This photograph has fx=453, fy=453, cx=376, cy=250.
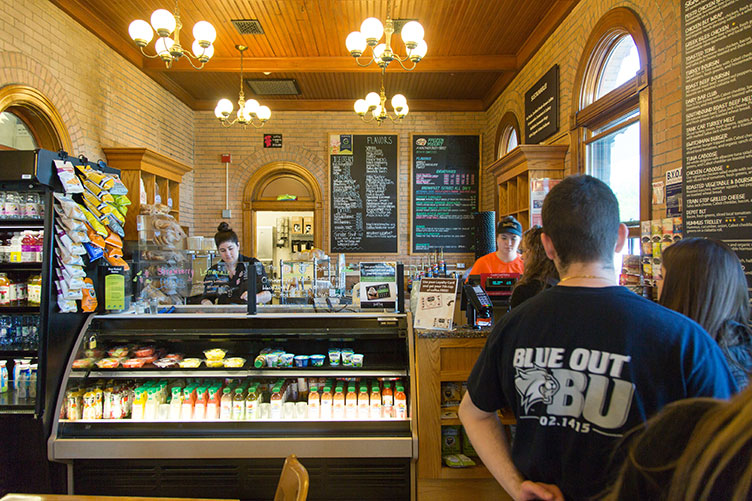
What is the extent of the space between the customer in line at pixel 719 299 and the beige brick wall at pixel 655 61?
5.50 feet

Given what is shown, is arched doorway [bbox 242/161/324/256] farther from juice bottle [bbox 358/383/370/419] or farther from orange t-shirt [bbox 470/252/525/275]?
juice bottle [bbox 358/383/370/419]

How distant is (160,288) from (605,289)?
14.7 ft

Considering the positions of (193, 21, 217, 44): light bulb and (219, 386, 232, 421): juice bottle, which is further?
(193, 21, 217, 44): light bulb

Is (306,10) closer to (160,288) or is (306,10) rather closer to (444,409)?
(160,288)

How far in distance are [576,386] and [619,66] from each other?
3904 millimetres

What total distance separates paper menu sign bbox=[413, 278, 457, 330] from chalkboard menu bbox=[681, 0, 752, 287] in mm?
1498

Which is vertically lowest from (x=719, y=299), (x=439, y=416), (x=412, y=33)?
(x=439, y=416)

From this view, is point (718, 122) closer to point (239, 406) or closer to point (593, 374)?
point (593, 374)

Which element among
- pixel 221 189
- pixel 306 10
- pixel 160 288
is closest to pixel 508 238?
pixel 306 10

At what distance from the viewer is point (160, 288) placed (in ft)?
15.1

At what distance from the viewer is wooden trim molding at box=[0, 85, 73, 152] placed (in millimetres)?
3881

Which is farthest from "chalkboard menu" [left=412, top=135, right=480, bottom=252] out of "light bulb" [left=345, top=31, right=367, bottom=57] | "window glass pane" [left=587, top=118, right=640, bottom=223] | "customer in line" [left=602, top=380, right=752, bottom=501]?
"customer in line" [left=602, top=380, right=752, bottom=501]

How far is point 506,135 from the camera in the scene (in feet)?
22.5

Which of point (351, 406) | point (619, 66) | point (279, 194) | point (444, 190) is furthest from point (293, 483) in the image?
point (279, 194)
